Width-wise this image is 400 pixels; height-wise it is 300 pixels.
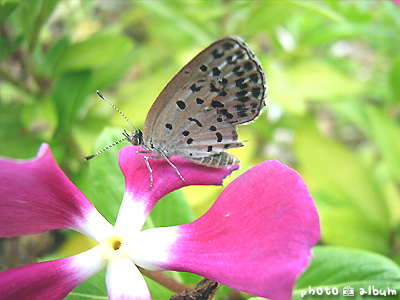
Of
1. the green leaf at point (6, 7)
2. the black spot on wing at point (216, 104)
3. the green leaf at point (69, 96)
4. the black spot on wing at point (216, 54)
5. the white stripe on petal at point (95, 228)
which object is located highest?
the green leaf at point (6, 7)

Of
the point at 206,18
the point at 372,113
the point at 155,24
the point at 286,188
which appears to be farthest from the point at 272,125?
the point at 286,188

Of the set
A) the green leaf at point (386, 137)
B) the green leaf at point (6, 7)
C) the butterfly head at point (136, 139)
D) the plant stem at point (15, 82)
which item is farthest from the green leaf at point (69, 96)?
the green leaf at point (386, 137)

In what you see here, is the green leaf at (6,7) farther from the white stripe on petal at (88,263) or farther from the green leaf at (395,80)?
the green leaf at (395,80)

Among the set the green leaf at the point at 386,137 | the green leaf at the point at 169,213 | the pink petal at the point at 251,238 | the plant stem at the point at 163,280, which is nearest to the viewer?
the pink petal at the point at 251,238

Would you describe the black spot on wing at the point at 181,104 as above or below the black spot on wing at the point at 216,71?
below

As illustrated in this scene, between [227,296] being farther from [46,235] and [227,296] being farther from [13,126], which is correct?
[46,235]

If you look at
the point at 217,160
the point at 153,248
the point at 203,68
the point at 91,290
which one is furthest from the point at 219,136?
the point at 91,290

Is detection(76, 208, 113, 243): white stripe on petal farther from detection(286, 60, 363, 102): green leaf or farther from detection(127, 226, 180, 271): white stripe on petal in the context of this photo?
detection(286, 60, 363, 102): green leaf
